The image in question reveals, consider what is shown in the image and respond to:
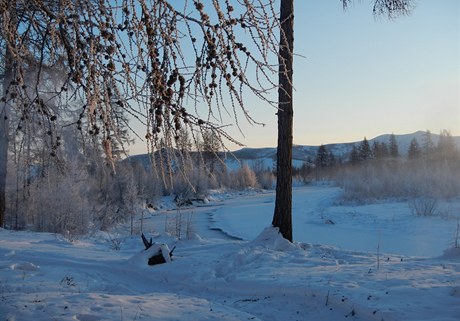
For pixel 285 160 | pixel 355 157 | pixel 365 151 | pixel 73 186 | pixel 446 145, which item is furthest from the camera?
pixel 355 157

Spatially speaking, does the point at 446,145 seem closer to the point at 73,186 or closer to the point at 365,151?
the point at 365,151

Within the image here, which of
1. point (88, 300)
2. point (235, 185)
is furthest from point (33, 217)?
point (235, 185)

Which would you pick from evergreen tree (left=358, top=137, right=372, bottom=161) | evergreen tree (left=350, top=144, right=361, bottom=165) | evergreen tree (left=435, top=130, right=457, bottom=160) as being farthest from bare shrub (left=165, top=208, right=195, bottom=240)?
evergreen tree (left=350, top=144, right=361, bottom=165)

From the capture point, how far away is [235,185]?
56688 millimetres

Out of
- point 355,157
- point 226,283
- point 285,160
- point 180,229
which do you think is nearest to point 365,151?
point 355,157

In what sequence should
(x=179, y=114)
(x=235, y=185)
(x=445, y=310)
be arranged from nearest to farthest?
(x=179, y=114), (x=445, y=310), (x=235, y=185)

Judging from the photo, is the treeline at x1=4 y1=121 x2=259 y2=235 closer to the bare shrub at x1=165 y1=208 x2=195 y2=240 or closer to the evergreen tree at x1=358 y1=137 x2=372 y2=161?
the bare shrub at x1=165 y1=208 x2=195 y2=240

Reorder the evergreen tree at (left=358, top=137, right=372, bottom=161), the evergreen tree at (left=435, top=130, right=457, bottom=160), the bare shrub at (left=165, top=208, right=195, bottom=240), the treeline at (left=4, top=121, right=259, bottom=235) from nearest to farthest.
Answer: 1. the treeline at (left=4, top=121, right=259, bottom=235)
2. the bare shrub at (left=165, top=208, right=195, bottom=240)
3. the evergreen tree at (left=435, top=130, right=457, bottom=160)
4. the evergreen tree at (left=358, top=137, right=372, bottom=161)

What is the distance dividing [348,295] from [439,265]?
7.57 feet

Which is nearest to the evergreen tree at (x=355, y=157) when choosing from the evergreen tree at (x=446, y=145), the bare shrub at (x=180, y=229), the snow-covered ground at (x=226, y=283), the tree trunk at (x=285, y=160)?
the evergreen tree at (x=446, y=145)

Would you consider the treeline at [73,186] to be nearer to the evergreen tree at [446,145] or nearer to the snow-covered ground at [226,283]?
the snow-covered ground at [226,283]

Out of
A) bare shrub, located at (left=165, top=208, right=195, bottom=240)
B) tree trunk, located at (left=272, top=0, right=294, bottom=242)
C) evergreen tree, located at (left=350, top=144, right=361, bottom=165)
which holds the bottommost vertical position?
bare shrub, located at (left=165, top=208, right=195, bottom=240)

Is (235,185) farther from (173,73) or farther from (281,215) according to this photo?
(173,73)

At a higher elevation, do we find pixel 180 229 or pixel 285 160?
pixel 285 160
